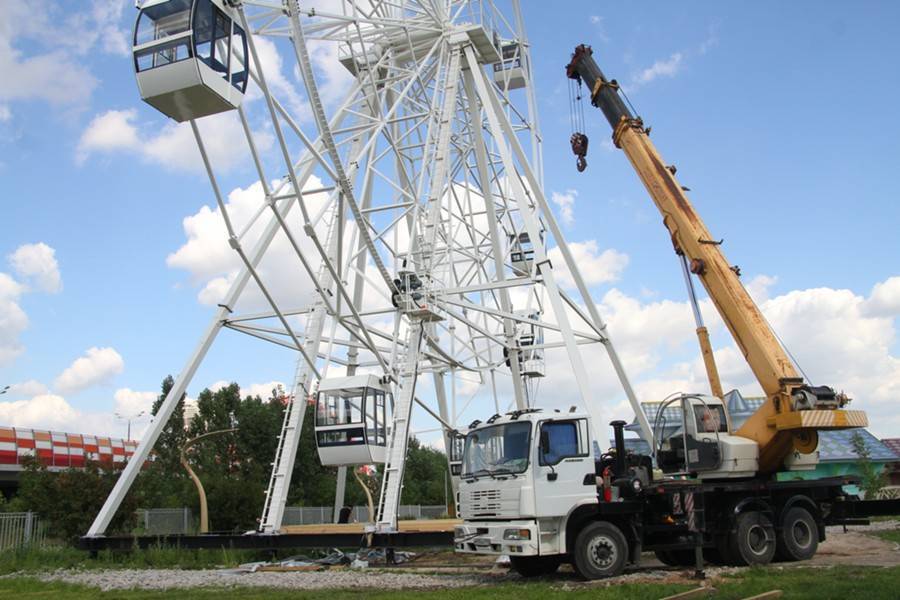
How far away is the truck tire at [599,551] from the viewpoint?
13211mm

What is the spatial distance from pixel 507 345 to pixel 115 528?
12.4 metres

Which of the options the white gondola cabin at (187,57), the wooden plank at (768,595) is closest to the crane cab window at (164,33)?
the white gondola cabin at (187,57)

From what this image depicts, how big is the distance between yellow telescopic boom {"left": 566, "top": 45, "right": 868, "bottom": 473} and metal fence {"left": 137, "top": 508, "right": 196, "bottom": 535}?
15565 mm

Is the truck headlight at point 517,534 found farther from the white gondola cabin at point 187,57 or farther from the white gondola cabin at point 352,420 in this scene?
the white gondola cabin at point 352,420

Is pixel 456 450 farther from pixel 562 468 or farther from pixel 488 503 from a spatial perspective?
pixel 562 468

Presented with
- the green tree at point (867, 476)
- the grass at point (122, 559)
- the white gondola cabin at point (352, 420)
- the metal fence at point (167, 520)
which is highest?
the white gondola cabin at point (352, 420)

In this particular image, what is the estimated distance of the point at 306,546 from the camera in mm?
18172

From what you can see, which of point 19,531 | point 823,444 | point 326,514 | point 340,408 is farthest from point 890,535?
point 823,444

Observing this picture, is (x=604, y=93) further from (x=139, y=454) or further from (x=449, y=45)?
(x=139, y=454)

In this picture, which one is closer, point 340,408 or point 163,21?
point 163,21

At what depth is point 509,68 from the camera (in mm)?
29062

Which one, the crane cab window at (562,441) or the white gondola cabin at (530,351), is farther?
the white gondola cabin at (530,351)

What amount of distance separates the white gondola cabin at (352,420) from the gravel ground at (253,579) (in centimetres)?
544

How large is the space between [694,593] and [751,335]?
5861 millimetres
